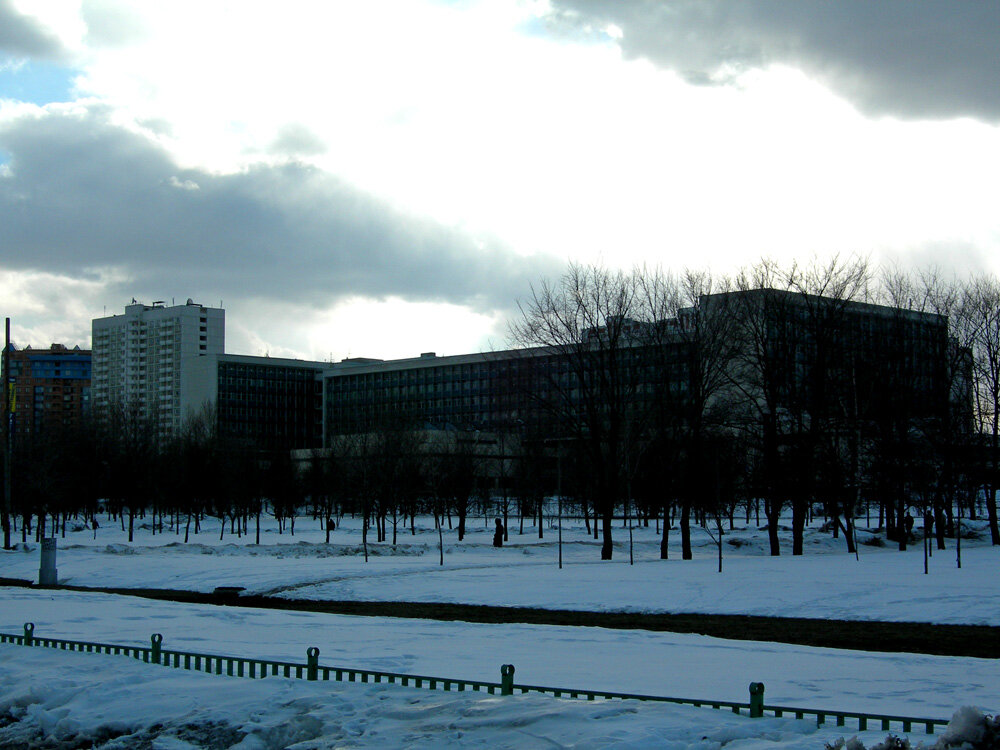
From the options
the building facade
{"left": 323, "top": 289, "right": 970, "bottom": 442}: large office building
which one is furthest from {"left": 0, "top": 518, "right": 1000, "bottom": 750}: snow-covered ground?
the building facade

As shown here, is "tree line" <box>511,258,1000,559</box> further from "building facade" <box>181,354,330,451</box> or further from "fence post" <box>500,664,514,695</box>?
"building facade" <box>181,354,330,451</box>

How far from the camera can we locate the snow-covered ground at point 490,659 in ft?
28.8

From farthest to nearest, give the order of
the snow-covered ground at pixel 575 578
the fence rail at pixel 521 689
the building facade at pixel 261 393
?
the building facade at pixel 261 393, the snow-covered ground at pixel 575 578, the fence rail at pixel 521 689

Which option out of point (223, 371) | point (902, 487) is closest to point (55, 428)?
point (902, 487)

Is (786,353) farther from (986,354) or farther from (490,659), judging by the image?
(490,659)

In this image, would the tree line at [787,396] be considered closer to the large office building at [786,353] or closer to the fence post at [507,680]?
the large office building at [786,353]

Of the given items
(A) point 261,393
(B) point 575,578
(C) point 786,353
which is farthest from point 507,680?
(A) point 261,393

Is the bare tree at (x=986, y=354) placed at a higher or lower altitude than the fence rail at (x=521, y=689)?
higher

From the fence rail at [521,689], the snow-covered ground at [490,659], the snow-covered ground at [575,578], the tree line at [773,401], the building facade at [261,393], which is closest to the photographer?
the fence rail at [521,689]

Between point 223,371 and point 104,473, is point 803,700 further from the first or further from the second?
point 223,371

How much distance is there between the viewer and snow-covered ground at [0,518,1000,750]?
879 centimetres

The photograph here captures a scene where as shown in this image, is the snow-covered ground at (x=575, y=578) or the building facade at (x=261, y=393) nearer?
the snow-covered ground at (x=575, y=578)

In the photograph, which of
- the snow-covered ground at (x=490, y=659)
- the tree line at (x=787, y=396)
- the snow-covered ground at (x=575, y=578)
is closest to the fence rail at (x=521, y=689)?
the snow-covered ground at (x=490, y=659)

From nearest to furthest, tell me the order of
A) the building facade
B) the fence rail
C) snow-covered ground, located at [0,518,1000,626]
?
the fence rail < snow-covered ground, located at [0,518,1000,626] < the building facade
